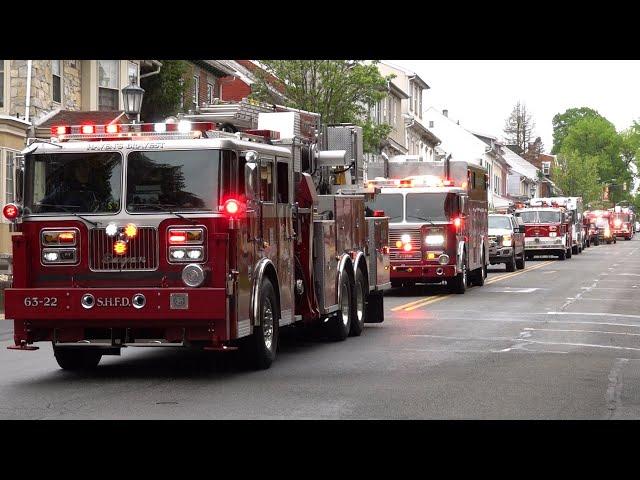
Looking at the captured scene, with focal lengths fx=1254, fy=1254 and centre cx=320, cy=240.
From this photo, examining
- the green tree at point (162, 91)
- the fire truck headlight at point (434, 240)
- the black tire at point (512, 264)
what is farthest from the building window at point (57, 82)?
the black tire at point (512, 264)

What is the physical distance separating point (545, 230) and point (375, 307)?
35.4m

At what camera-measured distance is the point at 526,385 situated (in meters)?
13.0

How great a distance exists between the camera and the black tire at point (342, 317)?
17.6m

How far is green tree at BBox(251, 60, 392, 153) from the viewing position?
4309 cm

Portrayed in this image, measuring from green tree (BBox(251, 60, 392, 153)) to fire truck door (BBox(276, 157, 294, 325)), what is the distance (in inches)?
1095

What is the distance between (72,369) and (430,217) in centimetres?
1493

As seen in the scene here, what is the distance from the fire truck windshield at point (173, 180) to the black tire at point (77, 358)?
1972mm

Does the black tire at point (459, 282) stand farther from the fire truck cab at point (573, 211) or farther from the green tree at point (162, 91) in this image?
the fire truck cab at point (573, 211)

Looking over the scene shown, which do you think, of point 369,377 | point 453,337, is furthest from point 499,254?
point 369,377

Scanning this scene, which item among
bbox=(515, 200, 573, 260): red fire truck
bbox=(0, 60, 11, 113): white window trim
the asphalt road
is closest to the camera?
the asphalt road

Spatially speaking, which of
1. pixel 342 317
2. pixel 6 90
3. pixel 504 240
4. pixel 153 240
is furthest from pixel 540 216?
pixel 153 240

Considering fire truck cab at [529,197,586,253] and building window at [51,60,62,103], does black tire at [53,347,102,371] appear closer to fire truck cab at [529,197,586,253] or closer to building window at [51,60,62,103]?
building window at [51,60,62,103]

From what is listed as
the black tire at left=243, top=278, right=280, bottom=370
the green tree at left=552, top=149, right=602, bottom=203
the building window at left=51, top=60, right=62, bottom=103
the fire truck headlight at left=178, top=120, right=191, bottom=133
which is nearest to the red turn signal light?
the fire truck headlight at left=178, top=120, right=191, bottom=133
